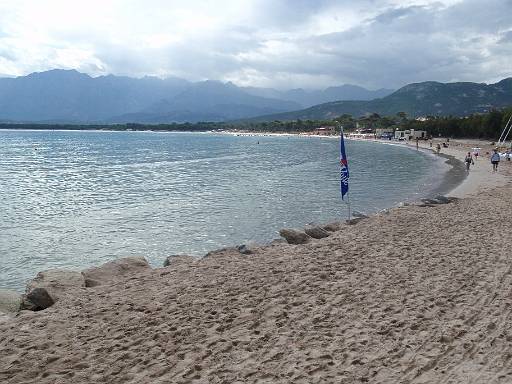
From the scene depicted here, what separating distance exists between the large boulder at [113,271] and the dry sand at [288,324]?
26.3 inches

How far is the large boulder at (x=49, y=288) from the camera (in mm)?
9523

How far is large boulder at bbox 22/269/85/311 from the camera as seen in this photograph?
31.2 ft

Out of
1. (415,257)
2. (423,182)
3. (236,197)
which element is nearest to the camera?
(415,257)

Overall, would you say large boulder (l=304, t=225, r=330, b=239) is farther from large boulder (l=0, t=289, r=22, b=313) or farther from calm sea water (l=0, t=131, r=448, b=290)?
large boulder (l=0, t=289, r=22, b=313)

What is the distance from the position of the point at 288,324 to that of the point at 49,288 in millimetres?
5775

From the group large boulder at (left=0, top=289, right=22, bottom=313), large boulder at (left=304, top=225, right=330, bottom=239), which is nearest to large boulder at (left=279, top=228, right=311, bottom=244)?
large boulder at (left=304, top=225, right=330, bottom=239)

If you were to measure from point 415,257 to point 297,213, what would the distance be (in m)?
12.9

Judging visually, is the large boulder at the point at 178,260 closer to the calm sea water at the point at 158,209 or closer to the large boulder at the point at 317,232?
the calm sea water at the point at 158,209

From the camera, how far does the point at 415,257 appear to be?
1174 cm

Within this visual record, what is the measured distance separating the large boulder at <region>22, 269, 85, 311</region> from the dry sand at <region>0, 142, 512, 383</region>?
0.41m

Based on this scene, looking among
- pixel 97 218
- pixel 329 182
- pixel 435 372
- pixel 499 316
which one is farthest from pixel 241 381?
pixel 329 182

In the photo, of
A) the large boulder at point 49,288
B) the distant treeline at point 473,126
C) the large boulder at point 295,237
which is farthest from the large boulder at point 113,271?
the distant treeline at point 473,126

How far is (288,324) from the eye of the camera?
7488 mm

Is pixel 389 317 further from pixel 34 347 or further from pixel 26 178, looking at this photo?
pixel 26 178
